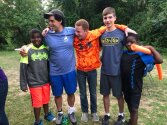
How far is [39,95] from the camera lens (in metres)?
4.56

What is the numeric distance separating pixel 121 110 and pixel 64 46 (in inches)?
54.7

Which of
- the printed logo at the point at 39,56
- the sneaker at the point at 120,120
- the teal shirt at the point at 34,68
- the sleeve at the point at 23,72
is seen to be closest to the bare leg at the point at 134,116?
the sneaker at the point at 120,120

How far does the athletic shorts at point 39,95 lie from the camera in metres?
4.54

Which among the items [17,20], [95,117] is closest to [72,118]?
[95,117]

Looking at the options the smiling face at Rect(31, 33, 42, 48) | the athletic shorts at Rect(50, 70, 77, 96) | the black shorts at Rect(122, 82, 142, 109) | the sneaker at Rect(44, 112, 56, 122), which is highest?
the smiling face at Rect(31, 33, 42, 48)

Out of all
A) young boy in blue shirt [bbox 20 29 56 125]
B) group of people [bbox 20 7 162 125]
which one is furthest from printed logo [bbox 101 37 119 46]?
young boy in blue shirt [bbox 20 29 56 125]

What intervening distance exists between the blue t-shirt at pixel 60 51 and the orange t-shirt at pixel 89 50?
145 mm

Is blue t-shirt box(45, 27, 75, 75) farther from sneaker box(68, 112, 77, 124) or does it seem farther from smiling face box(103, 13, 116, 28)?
sneaker box(68, 112, 77, 124)

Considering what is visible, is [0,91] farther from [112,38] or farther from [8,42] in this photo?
[8,42]

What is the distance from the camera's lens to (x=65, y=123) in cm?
482

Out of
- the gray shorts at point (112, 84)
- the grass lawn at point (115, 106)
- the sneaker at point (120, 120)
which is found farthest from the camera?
the grass lawn at point (115, 106)

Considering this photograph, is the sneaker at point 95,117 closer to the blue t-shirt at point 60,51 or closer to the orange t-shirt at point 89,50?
the orange t-shirt at point 89,50

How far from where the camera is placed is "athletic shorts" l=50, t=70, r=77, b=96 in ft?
15.2

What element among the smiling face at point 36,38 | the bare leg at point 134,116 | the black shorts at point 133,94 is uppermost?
the smiling face at point 36,38
